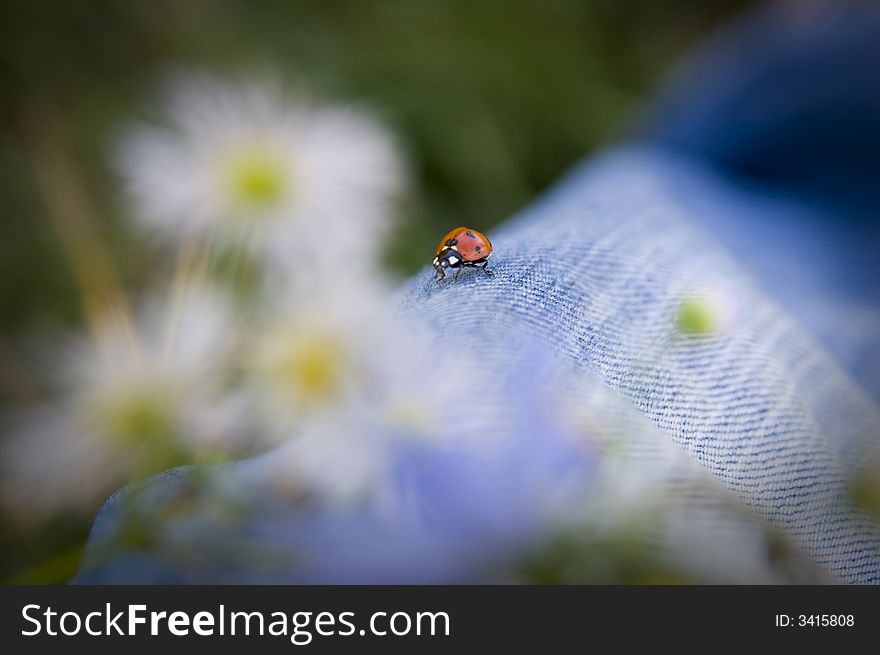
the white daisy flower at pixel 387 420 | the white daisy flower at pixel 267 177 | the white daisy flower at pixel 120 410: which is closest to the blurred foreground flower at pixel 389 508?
the white daisy flower at pixel 387 420

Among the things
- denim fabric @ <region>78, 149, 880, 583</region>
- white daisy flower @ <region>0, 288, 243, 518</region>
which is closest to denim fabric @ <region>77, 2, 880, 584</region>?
denim fabric @ <region>78, 149, 880, 583</region>

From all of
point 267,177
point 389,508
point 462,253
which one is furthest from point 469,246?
point 267,177

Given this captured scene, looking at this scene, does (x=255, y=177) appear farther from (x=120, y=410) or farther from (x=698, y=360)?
(x=698, y=360)

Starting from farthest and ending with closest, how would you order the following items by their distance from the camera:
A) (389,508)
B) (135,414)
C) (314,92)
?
1. (314,92)
2. (135,414)
3. (389,508)

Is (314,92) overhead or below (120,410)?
overhead

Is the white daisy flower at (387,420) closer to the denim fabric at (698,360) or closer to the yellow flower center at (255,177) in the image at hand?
the denim fabric at (698,360)
